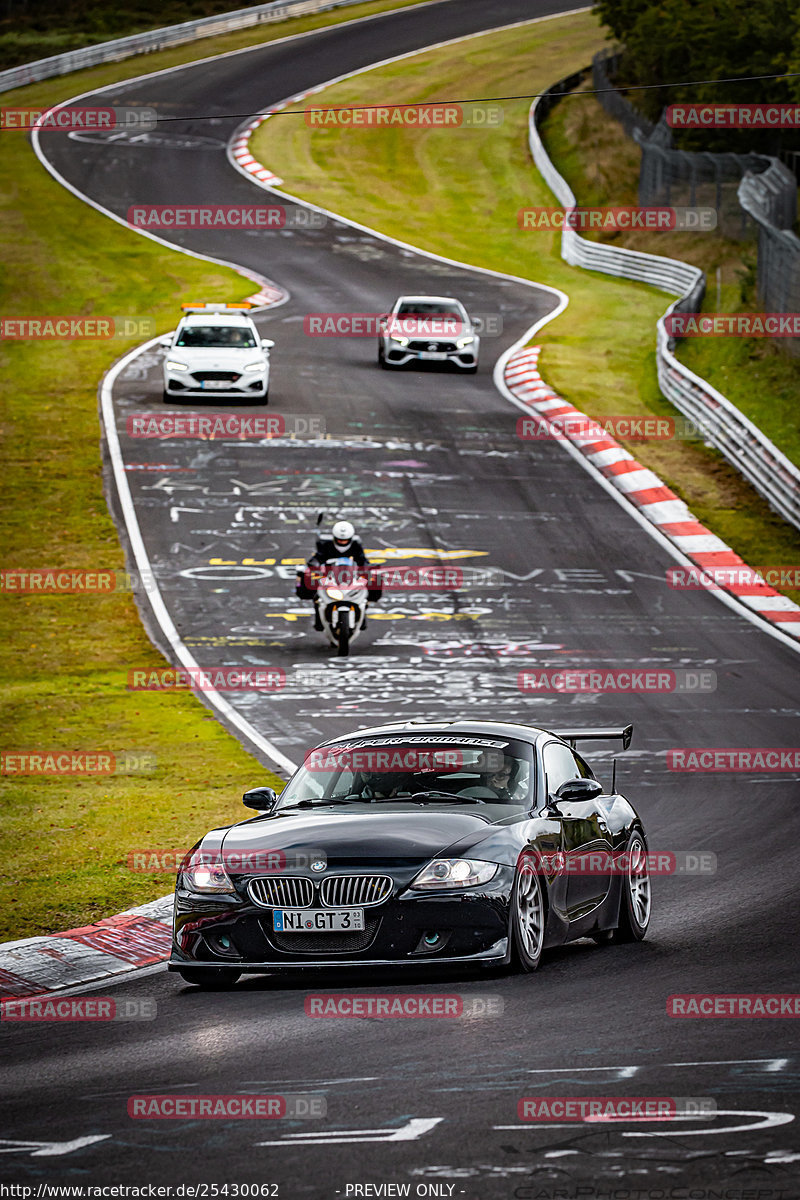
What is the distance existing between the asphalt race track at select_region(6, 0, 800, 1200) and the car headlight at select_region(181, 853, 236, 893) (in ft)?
1.79

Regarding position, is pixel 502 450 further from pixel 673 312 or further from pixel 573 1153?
pixel 573 1153

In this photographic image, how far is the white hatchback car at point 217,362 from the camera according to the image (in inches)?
1357

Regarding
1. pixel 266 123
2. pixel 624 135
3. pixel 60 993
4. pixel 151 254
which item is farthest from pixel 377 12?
pixel 60 993

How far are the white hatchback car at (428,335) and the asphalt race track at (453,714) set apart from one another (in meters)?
0.68

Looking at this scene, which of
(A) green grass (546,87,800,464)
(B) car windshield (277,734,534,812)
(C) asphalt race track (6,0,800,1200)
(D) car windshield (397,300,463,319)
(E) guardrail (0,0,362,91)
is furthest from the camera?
(E) guardrail (0,0,362,91)

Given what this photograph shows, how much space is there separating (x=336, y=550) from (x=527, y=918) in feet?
43.4

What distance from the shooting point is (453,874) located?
8.52m

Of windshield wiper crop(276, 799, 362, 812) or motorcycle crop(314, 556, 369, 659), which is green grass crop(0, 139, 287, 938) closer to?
windshield wiper crop(276, 799, 362, 812)

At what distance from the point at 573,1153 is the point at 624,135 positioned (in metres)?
63.9

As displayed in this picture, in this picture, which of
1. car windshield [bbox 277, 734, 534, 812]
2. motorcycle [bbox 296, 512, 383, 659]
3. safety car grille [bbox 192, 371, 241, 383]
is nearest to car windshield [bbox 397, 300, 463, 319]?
safety car grille [bbox 192, 371, 241, 383]

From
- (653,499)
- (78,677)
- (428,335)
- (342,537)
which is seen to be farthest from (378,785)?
(428,335)

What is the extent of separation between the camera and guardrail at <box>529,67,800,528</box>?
2892 centimetres

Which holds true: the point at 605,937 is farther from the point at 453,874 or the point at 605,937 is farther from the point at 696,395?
the point at 696,395

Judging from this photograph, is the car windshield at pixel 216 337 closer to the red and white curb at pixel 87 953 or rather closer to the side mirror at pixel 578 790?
the red and white curb at pixel 87 953
